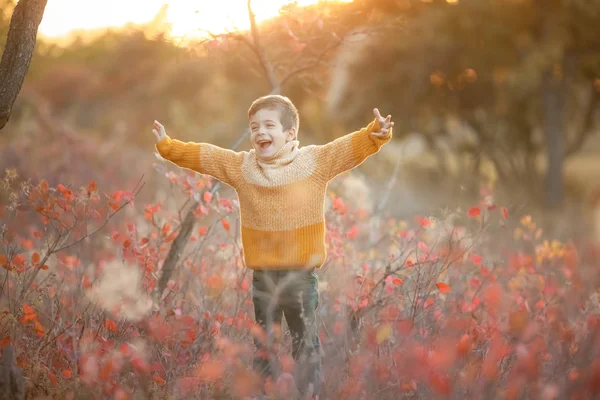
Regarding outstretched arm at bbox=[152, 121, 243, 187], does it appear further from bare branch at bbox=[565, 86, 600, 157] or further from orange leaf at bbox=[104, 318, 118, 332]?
bare branch at bbox=[565, 86, 600, 157]

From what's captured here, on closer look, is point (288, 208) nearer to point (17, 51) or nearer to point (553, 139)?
point (17, 51)

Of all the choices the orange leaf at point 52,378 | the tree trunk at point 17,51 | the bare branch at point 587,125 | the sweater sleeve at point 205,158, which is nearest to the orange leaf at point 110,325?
the orange leaf at point 52,378

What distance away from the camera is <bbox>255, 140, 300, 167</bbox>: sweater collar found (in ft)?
11.9

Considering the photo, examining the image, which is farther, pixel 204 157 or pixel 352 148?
pixel 204 157

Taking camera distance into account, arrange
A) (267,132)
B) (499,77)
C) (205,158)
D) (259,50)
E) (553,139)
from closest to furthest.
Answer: (267,132), (205,158), (259,50), (553,139), (499,77)

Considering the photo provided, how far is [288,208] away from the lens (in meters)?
3.65

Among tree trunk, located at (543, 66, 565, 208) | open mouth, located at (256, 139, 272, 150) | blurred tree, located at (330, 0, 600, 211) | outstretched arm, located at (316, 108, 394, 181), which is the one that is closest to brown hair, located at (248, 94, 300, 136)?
open mouth, located at (256, 139, 272, 150)

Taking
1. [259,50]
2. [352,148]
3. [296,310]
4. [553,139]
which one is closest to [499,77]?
[553,139]

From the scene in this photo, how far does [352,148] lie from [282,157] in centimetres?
36

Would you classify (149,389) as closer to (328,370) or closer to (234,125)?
(328,370)

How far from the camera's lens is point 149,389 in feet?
11.8

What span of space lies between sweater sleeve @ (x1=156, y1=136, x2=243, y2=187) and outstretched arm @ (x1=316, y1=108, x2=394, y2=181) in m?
0.46

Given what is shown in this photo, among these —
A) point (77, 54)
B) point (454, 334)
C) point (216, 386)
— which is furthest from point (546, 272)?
point (77, 54)

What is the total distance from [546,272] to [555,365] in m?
2.16
